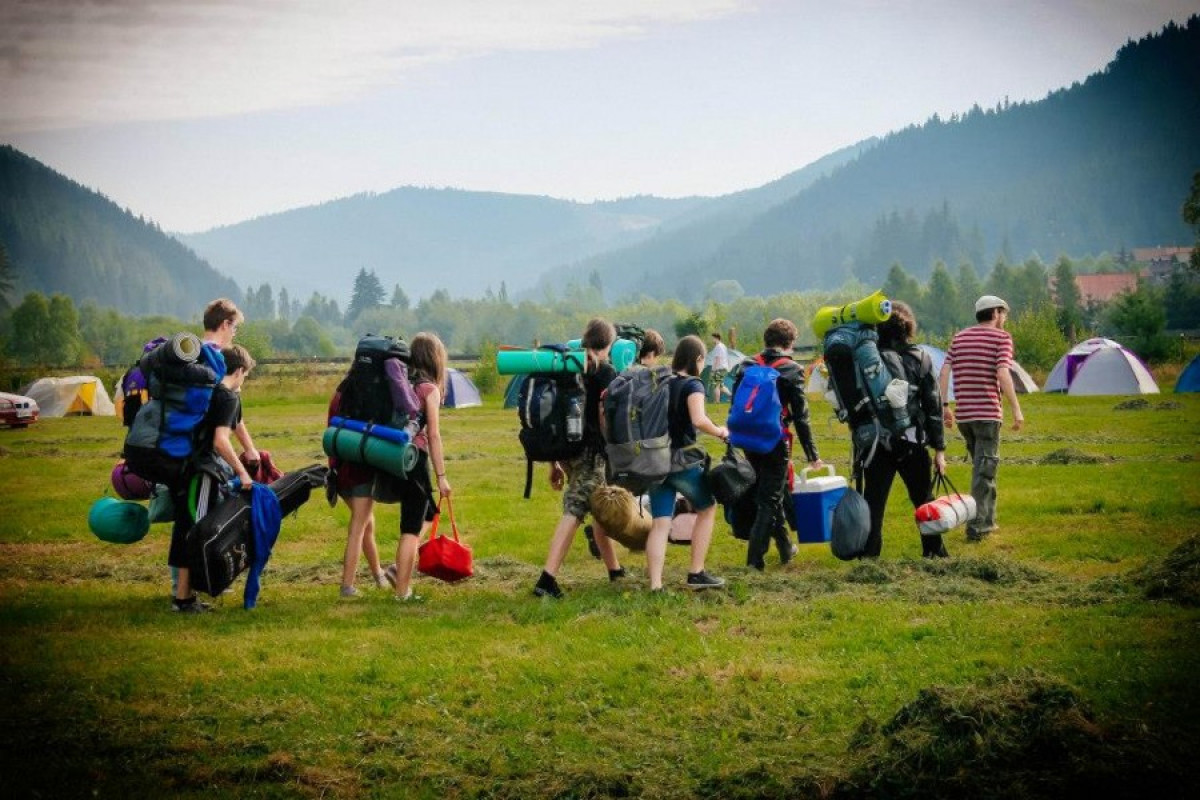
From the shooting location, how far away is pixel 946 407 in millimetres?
10773

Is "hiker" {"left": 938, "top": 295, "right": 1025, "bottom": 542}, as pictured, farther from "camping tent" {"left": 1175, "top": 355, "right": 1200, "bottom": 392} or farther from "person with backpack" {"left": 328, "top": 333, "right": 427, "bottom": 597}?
"camping tent" {"left": 1175, "top": 355, "right": 1200, "bottom": 392}

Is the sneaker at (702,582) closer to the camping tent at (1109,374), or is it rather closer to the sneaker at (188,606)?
the sneaker at (188,606)

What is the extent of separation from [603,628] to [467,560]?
1.58 meters

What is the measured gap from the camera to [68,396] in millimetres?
40969

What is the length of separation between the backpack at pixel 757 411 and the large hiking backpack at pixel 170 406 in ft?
13.9

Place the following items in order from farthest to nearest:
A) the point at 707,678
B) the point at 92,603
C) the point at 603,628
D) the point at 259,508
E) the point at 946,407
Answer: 1. the point at 946,407
2. the point at 92,603
3. the point at 259,508
4. the point at 603,628
5. the point at 707,678

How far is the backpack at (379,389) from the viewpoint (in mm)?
9164

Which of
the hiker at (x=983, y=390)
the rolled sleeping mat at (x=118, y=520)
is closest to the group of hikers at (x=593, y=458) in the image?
the hiker at (x=983, y=390)

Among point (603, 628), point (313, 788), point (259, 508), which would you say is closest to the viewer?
point (313, 788)

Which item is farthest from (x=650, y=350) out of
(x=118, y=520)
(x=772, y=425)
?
(x=118, y=520)

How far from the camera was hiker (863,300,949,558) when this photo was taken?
1049cm

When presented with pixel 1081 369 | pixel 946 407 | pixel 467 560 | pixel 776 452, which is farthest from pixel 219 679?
pixel 1081 369

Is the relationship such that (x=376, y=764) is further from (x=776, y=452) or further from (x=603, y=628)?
(x=776, y=452)

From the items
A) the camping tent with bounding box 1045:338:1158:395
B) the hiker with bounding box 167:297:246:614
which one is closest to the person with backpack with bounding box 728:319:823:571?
the hiker with bounding box 167:297:246:614
